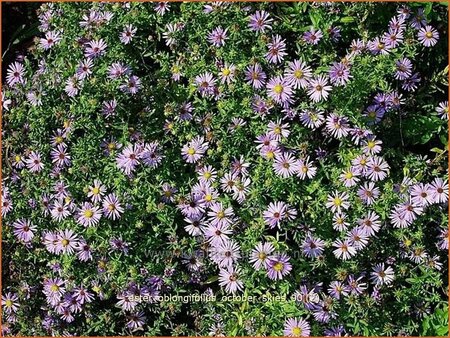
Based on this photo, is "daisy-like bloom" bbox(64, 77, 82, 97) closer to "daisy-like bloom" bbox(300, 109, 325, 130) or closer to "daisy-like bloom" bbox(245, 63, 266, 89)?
"daisy-like bloom" bbox(245, 63, 266, 89)

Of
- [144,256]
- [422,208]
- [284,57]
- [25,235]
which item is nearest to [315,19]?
[284,57]

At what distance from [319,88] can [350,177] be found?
0.39m

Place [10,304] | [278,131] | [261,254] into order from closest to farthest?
[261,254] < [278,131] < [10,304]

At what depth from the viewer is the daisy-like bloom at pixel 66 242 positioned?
280cm

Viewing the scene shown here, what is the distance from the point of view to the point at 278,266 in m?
2.62

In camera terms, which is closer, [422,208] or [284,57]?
[422,208]

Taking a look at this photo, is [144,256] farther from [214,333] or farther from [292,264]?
[292,264]

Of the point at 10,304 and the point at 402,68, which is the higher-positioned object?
the point at 402,68

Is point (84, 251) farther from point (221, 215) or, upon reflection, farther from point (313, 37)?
point (313, 37)

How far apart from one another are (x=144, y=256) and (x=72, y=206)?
38cm

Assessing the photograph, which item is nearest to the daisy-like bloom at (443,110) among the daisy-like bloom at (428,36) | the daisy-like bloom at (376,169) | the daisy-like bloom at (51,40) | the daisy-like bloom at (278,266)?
the daisy-like bloom at (428,36)

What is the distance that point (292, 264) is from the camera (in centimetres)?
275

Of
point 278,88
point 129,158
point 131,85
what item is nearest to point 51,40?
point 131,85

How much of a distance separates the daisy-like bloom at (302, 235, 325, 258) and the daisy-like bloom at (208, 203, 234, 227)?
319mm
